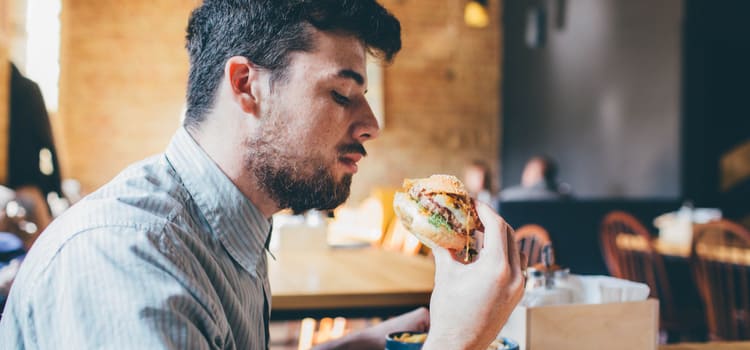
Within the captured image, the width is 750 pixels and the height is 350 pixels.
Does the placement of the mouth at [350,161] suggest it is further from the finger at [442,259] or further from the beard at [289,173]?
the finger at [442,259]

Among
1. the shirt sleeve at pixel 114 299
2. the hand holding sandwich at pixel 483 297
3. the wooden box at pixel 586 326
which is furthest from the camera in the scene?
the wooden box at pixel 586 326

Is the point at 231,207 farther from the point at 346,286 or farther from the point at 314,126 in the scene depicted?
the point at 346,286

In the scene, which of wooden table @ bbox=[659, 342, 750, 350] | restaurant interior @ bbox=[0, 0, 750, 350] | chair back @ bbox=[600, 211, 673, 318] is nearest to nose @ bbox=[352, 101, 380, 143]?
restaurant interior @ bbox=[0, 0, 750, 350]

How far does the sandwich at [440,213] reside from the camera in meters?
0.95

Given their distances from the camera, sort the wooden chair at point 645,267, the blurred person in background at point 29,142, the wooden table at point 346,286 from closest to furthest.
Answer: the wooden table at point 346,286, the wooden chair at point 645,267, the blurred person in background at point 29,142

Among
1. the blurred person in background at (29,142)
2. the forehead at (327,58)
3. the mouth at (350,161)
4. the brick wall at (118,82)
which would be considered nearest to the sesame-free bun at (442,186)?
the mouth at (350,161)

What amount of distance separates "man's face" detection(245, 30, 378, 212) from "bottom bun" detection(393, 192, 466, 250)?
158 millimetres

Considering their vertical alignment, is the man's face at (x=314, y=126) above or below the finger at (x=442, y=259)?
above

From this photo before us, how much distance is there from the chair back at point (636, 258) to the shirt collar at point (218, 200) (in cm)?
298

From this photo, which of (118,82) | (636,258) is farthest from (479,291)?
(118,82)

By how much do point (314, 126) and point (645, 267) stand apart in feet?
10.9

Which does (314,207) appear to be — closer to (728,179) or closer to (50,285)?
(50,285)

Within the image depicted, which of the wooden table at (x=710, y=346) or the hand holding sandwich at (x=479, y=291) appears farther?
the wooden table at (x=710, y=346)

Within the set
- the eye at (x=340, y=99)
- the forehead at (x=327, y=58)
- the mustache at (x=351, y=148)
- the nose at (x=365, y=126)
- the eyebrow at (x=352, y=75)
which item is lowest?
the mustache at (x=351, y=148)
